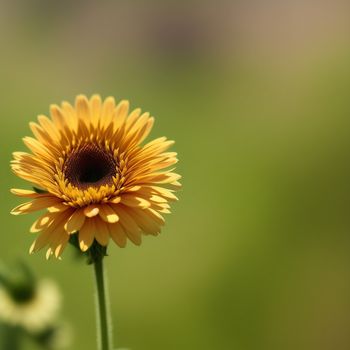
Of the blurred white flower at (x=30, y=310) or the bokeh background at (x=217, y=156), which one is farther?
the bokeh background at (x=217, y=156)

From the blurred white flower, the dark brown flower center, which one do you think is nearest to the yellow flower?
the dark brown flower center

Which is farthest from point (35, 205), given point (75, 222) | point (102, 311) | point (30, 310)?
point (30, 310)

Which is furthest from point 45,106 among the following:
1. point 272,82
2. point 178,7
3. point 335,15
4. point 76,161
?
point 76,161

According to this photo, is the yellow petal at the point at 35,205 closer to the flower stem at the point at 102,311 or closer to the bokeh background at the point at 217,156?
the flower stem at the point at 102,311

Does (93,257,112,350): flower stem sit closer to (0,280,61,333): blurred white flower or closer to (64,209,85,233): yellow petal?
(64,209,85,233): yellow petal

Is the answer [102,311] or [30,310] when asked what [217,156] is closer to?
[30,310]

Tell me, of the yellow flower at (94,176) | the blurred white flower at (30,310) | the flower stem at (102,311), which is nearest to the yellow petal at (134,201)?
the yellow flower at (94,176)

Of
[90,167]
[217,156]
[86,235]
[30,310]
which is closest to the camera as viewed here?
[86,235]
